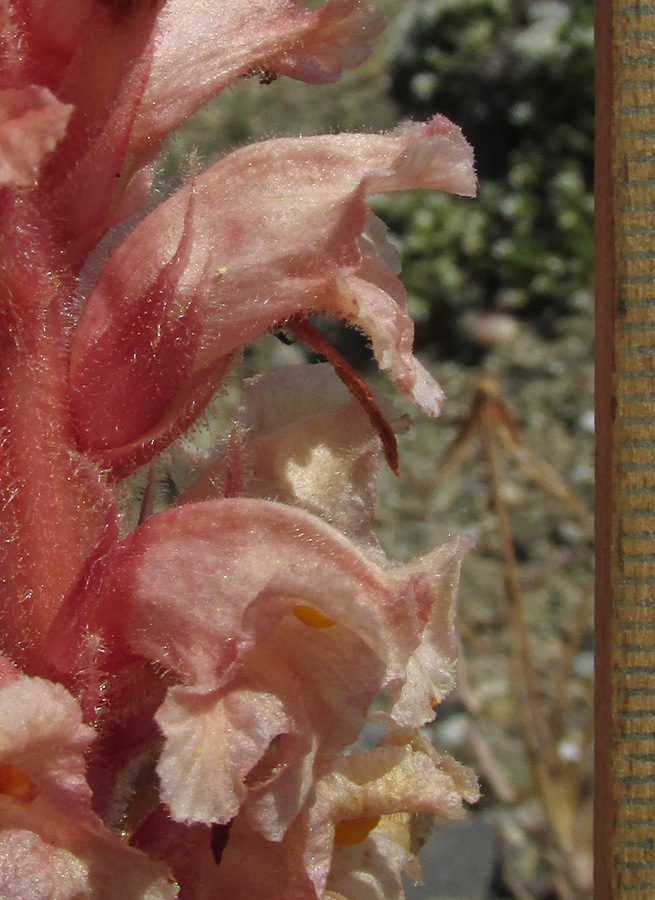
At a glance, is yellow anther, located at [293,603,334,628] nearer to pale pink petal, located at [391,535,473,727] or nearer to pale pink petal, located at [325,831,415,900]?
pale pink petal, located at [391,535,473,727]

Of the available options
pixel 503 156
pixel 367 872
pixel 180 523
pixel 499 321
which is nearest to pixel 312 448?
pixel 180 523

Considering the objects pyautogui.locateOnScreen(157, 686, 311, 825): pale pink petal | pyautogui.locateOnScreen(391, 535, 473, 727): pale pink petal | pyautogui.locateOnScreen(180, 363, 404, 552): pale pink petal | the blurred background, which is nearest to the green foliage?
the blurred background

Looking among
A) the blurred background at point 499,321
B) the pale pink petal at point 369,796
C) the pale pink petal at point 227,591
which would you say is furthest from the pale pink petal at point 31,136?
the blurred background at point 499,321

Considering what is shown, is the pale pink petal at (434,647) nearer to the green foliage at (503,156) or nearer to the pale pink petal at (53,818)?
the pale pink petal at (53,818)

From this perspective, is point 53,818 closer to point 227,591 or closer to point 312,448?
point 227,591

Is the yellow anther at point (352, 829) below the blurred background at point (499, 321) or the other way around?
the other way around

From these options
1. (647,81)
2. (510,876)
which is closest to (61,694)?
(647,81)

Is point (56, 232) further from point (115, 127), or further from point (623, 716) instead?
point (623, 716)
